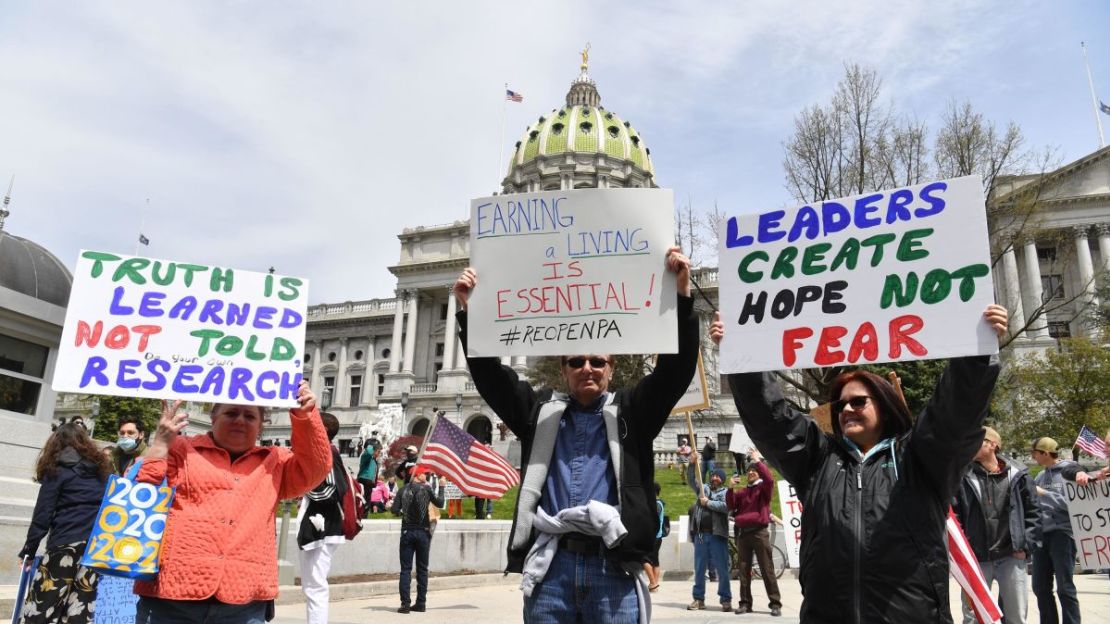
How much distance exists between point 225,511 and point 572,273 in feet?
6.25

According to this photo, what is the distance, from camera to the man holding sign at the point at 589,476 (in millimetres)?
3100

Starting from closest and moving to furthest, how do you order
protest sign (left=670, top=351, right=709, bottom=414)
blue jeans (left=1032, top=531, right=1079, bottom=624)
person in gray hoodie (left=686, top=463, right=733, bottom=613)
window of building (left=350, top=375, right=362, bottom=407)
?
blue jeans (left=1032, top=531, right=1079, bottom=624) < protest sign (left=670, top=351, right=709, bottom=414) < person in gray hoodie (left=686, top=463, right=733, bottom=613) < window of building (left=350, top=375, right=362, bottom=407)

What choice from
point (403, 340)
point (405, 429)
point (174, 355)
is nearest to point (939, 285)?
point (174, 355)

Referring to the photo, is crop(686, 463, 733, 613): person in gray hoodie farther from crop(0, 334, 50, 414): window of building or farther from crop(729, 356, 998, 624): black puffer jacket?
crop(0, 334, 50, 414): window of building

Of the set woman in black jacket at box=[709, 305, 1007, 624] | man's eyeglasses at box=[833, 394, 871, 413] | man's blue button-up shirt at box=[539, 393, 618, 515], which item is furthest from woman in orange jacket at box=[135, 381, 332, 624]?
man's eyeglasses at box=[833, 394, 871, 413]

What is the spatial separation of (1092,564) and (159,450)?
7.54m

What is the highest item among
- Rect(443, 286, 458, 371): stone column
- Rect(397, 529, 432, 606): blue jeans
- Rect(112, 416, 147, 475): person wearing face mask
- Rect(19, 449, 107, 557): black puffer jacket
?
Rect(443, 286, 458, 371): stone column

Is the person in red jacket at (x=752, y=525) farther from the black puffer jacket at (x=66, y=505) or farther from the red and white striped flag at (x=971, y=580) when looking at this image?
the black puffer jacket at (x=66, y=505)

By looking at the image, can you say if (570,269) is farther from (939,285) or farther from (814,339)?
(939,285)

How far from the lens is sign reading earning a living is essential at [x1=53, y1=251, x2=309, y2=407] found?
3.97m

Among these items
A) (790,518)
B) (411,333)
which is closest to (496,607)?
(790,518)

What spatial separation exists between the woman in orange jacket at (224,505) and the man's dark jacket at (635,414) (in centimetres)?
89

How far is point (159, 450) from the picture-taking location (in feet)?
11.8

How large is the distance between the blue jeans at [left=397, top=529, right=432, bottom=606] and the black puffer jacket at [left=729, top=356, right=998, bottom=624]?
7627 millimetres
